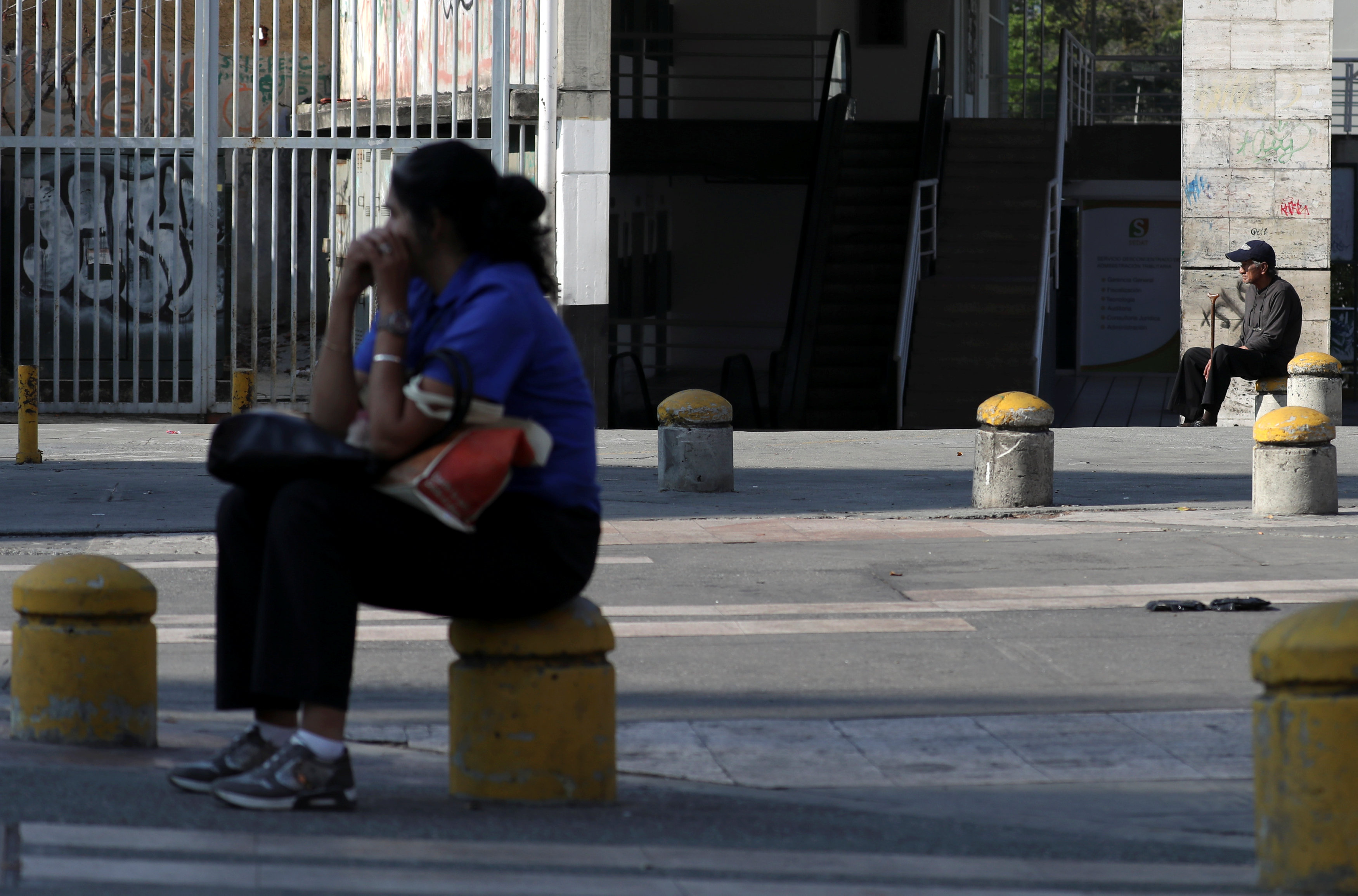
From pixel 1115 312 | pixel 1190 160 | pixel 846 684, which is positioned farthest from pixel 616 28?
pixel 846 684

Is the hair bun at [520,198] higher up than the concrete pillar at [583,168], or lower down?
lower down

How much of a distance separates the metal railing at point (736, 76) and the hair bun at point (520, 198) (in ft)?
70.9

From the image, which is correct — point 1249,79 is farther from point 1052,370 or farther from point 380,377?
point 380,377

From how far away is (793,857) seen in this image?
356cm

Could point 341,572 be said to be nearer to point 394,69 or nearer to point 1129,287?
point 394,69

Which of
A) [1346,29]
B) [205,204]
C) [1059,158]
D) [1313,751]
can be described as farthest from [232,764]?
[1346,29]

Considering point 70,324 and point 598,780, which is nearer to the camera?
point 598,780

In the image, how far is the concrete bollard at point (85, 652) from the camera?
4406 millimetres

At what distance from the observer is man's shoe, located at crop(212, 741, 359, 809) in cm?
375

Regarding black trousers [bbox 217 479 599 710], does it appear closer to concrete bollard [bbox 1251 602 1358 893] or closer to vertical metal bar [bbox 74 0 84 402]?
concrete bollard [bbox 1251 602 1358 893]

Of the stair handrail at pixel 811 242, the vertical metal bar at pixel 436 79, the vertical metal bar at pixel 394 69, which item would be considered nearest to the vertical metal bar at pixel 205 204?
the vertical metal bar at pixel 394 69

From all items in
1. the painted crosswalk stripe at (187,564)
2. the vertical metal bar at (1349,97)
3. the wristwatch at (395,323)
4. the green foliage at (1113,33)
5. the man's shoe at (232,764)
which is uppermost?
the green foliage at (1113,33)

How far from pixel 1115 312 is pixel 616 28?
8.22m

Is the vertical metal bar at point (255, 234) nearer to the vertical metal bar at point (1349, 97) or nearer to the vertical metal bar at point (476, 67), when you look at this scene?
the vertical metal bar at point (476, 67)
